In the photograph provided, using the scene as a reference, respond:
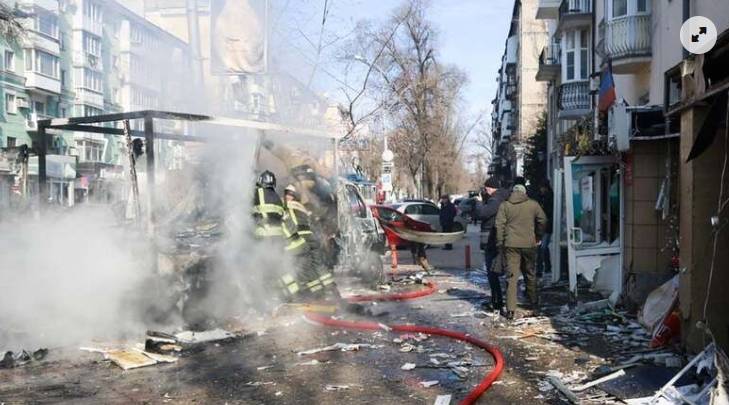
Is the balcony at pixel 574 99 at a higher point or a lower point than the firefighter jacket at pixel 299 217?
higher

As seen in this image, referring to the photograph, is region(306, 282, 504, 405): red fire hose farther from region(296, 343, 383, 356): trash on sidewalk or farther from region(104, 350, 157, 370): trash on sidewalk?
region(104, 350, 157, 370): trash on sidewalk

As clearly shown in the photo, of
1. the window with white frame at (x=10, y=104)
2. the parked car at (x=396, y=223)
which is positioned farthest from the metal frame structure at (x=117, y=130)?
the window with white frame at (x=10, y=104)

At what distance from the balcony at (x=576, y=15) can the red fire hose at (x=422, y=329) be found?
18947mm

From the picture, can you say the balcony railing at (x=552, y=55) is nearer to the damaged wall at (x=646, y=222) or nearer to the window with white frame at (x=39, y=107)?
the damaged wall at (x=646, y=222)

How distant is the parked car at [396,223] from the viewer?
14.0 m

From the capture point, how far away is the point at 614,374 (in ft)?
17.8

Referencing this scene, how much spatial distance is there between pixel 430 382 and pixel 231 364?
1.91 meters

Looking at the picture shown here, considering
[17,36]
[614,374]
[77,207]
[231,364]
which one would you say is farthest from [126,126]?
[17,36]

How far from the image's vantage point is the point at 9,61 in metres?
36.2

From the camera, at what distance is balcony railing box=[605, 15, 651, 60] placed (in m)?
17.2

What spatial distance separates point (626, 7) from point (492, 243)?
39.4 ft

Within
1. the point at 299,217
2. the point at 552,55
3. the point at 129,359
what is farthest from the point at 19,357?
the point at 552,55

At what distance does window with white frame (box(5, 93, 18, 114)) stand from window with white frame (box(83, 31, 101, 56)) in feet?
92.0

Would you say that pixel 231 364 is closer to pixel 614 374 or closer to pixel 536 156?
pixel 614 374
